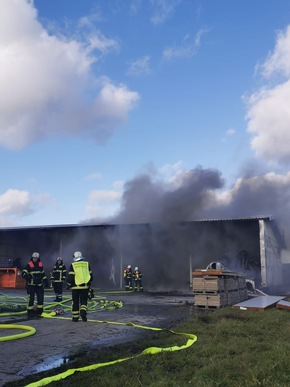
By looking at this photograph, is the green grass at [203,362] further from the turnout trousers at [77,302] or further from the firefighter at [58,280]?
the firefighter at [58,280]

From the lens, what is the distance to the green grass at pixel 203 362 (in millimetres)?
3904

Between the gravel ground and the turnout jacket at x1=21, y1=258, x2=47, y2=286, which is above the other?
the turnout jacket at x1=21, y1=258, x2=47, y2=286

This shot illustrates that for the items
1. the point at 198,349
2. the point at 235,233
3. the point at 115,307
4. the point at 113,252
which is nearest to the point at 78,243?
the point at 113,252

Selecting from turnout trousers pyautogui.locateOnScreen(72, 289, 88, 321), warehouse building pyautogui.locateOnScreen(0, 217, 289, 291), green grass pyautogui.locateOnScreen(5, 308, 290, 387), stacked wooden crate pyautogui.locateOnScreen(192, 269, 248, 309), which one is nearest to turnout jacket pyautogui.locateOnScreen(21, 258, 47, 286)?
turnout trousers pyautogui.locateOnScreen(72, 289, 88, 321)

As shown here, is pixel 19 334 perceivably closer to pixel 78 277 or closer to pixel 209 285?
pixel 78 277

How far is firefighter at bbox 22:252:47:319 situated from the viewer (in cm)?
923

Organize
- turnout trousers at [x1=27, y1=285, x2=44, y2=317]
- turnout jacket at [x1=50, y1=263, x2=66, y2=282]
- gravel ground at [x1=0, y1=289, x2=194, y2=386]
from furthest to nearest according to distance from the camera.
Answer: turnout jacket at [x1=50, y1=263, x2=66, y2=282] → turnout trousers at [x1=27, y1=285, x2=44, y2=317] → gravel ground at [x1=0, y1=289, x2=194, y2=386]

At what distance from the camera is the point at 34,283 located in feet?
30.8

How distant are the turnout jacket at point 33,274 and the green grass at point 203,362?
13.3ft

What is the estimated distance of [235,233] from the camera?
24.8 meters

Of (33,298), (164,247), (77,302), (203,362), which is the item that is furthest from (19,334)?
(164,247)

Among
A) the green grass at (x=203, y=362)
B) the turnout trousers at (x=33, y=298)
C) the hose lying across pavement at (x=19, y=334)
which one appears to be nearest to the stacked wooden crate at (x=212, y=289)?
the green grass at (x=203, y=362)

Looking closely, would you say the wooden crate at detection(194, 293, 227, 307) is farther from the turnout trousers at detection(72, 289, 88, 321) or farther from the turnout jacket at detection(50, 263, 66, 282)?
the turnout jacket at detection(50, 263, 66, 282)

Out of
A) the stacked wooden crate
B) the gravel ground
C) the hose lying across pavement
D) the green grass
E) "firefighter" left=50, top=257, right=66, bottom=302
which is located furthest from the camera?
"firefighter" left=50, top=257, right=66, bottom=302
